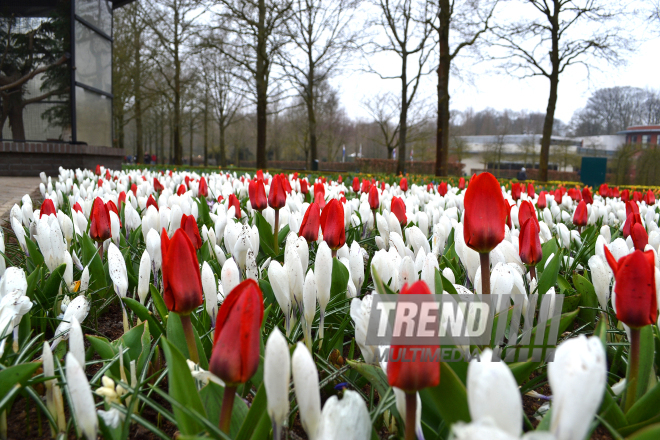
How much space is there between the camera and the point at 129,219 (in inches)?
110

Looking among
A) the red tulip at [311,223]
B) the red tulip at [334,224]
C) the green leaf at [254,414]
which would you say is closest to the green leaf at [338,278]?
the red tulip at [334,224]

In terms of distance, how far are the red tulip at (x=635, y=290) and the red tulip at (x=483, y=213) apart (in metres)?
0.36

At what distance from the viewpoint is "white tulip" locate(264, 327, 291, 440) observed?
726mm

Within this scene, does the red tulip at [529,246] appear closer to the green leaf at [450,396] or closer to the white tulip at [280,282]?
the white tulip at [280,282]

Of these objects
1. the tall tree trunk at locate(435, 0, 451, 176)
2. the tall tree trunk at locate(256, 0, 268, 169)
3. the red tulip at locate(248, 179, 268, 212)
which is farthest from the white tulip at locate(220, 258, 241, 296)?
the tall tree trunk at locate(256, 0, 268, 169)

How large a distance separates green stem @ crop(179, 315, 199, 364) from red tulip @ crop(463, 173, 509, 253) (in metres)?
0.75

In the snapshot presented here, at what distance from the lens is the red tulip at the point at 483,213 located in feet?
4.05

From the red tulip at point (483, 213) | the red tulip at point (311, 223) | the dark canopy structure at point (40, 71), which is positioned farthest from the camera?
the dark canopy structure at point (40, 71)

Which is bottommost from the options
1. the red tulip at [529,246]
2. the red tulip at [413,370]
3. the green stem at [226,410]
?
the green stem at [226,410]

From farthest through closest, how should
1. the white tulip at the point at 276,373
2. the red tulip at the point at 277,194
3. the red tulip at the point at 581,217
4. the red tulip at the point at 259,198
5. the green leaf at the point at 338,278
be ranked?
the red tulip at the point at 581,217
the red tulip at the point at 259,198
the red tulip at the point at 277,194
the green leaf at the point at 338,278
the white tulip at the point at 276,373

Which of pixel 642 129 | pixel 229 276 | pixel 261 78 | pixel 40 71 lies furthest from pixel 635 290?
pixel 642 129

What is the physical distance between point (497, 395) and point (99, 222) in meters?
2.01

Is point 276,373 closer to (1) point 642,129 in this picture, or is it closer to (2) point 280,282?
(2) point 280,282

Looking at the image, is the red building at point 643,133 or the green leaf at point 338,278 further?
the red building at point 643,133
